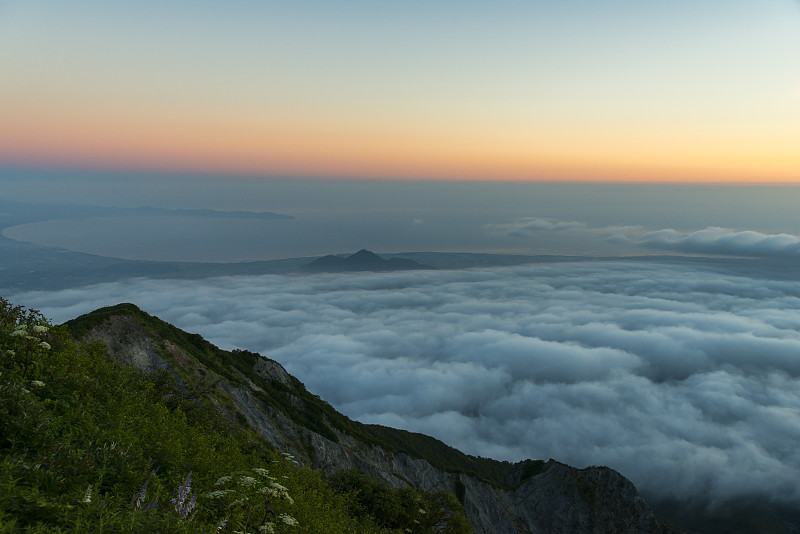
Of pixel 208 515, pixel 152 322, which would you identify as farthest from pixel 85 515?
pixel 152 322

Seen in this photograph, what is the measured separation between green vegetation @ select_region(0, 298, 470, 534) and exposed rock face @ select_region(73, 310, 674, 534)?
25.6 meters

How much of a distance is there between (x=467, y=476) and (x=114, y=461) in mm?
93831

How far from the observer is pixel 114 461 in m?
9.98

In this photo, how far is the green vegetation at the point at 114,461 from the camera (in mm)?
7324

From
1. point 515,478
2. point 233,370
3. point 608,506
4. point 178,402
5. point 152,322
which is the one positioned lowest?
point 515,478

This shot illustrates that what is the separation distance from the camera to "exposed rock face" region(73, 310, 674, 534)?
144 ft

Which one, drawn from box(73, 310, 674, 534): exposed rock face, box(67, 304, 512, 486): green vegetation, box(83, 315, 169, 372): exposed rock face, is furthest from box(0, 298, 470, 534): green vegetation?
box(67, 304, 512, 486): green vegetation

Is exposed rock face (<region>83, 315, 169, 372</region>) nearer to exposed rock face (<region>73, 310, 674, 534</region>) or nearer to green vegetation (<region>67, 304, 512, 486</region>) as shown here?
exposed rock face (<region>73, 310, 674, 534</region>)

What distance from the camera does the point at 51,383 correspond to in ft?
45.4

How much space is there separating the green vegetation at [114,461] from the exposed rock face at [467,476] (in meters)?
25.6

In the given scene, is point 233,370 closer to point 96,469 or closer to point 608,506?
point 96,469

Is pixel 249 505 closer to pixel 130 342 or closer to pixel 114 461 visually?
pixel 114 461

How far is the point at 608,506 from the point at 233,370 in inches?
3705

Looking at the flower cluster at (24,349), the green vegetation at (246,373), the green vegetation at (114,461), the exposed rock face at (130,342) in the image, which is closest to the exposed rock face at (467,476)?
the exposed rock face at (130,342)
